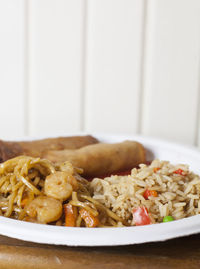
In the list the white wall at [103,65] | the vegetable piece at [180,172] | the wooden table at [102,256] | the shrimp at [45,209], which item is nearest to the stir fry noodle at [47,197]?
the shrimp at [45,209]

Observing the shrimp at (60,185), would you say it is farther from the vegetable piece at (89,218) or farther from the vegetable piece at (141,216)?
the vegetable piece at (141,216)

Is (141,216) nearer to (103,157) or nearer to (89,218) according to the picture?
(89,218)

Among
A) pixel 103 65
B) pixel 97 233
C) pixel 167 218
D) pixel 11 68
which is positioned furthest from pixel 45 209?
pixel 11 68

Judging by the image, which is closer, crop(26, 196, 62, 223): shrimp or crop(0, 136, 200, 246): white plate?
crop(0, 136, 200, 246): white plate

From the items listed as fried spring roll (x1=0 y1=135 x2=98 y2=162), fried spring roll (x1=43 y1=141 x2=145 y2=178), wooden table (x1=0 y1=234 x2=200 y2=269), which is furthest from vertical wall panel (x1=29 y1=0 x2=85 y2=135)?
wooden table (x1=0 y1=234 x2=200 y2=269)

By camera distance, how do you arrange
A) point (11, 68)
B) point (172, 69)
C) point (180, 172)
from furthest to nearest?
1. point (11, 68)
2. point (172, 69)
3. point (180, 172)

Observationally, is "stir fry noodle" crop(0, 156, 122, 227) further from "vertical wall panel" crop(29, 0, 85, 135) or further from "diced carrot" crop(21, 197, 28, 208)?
"vertical wall panel" crop(29, 0, 85, 135)
